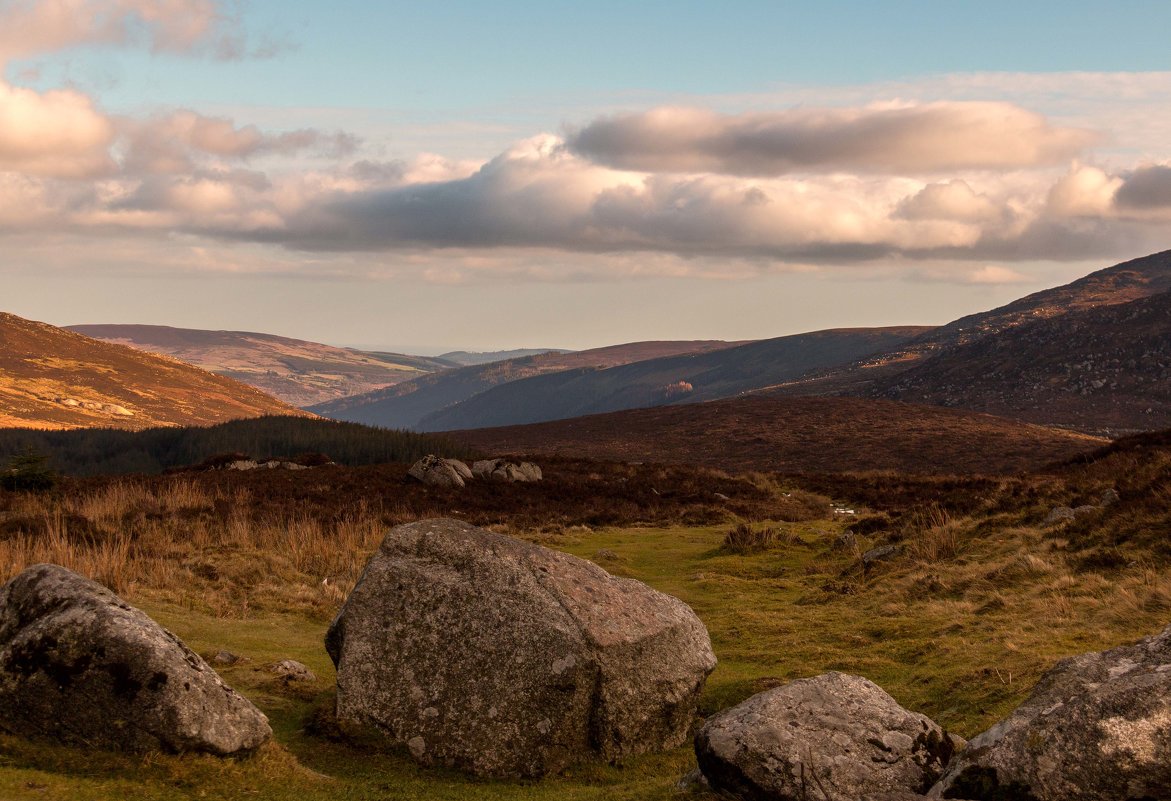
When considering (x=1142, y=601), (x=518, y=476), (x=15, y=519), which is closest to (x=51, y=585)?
(x=1142, y=601)

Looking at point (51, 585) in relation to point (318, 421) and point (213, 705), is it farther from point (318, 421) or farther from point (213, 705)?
point (318, 421)

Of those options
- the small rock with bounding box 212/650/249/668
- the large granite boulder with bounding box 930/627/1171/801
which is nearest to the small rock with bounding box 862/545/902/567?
the small rock with bounding box 212/650/249/668

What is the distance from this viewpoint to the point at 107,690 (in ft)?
32.6

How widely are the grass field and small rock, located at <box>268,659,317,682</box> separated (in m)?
0.27

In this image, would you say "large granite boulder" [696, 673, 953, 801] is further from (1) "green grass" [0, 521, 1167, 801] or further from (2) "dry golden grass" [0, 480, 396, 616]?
(2) "dry golden grass" [0, 480, 396, 616]

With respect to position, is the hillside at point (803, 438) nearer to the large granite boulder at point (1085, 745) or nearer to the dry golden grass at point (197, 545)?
the dry golden grass at point (197, 545)

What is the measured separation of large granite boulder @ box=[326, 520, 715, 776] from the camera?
1166cm

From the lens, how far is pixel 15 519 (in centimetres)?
2711

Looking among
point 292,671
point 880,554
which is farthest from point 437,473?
point 292,671

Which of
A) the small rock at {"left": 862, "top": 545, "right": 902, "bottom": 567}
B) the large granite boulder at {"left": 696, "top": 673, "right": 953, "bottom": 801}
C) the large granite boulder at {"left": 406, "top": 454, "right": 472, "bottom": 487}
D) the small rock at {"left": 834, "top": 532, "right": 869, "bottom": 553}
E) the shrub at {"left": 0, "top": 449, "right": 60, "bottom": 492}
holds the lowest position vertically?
the small rock at {"left": 834, "top": 532, "right": 869, "bottom": 553}

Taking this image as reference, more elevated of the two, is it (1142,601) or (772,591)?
(1142,601)

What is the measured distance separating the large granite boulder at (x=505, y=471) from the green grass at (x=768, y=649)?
19.0 meters

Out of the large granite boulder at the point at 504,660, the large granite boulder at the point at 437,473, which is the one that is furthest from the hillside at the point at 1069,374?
the large granite boulder at the point at 504,660

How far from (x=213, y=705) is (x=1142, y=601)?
49.6 ft
